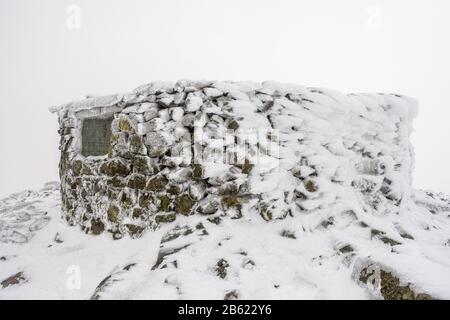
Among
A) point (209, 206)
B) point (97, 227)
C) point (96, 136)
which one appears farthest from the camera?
point (96, 136)

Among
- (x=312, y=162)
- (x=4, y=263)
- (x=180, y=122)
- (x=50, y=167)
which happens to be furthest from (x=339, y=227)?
(x=50, y=167)

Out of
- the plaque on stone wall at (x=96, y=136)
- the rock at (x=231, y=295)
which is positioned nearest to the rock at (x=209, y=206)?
the rock at (x=231, y=295)

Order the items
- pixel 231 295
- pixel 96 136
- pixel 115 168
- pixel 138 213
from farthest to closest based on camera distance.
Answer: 1. pixel 96 136
2. pixel 115 168
3. pixel 138 213
4. pixel 231 295

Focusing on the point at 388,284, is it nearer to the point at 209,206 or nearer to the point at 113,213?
the point at 209,206

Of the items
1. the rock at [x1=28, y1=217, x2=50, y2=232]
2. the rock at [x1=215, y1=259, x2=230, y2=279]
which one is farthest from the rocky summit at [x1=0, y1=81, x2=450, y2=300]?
the rock at [x1=28, y1=217, x2=50, y2=232]

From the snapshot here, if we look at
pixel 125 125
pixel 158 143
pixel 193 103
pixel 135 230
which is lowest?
pixel 135 230

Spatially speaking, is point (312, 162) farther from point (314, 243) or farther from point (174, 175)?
point (174, 175)

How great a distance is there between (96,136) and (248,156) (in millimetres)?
2801

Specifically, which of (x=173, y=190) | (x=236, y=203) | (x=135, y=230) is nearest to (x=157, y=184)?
(x=173, y=190)

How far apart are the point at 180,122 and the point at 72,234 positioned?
2.74 metres

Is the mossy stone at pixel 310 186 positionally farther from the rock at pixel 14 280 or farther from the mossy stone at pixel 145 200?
the rock at pixel 14 280

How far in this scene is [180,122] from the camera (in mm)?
4621

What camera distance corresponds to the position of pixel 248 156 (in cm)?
A: 438

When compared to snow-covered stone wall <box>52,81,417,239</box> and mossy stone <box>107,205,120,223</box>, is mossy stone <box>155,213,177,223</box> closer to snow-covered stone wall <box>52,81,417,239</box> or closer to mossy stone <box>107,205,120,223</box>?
snow-covered stone wall <box>52,81,417,239</box>
